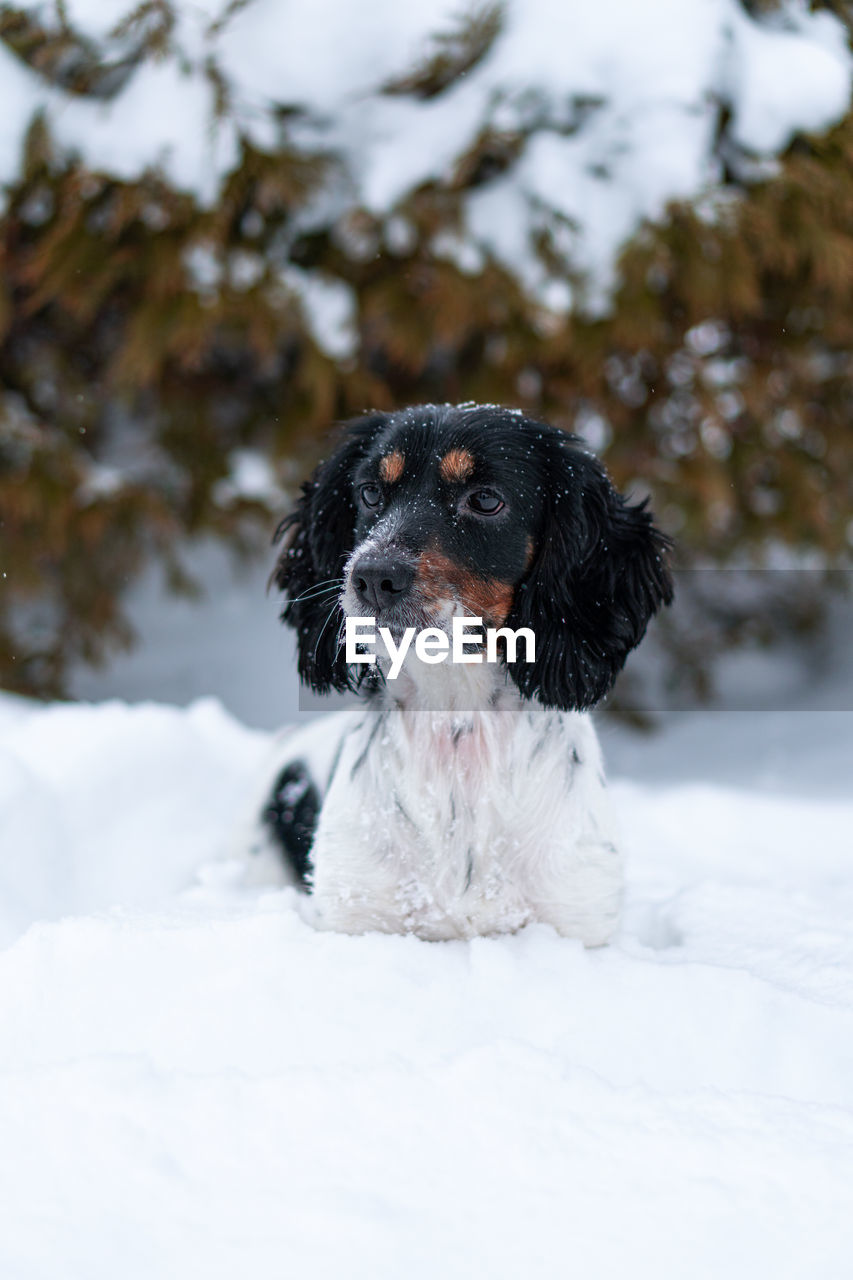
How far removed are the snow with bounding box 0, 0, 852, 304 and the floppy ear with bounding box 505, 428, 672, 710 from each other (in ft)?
7.41

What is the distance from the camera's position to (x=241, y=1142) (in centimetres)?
119

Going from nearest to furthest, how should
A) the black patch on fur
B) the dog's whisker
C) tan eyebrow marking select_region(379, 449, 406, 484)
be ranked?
tan eyebrow marking select_region(379, 449, 406, 484) < the dog's whisker < the black patch on fur

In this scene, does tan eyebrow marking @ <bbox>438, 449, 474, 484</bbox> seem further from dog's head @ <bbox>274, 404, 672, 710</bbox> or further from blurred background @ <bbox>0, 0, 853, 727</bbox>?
blurred background @ <bbox>0, 0, 853, 727</bbox>

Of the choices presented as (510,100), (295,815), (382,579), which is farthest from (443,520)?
(510,100)

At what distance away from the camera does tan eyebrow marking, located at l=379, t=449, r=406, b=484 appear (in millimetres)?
1965

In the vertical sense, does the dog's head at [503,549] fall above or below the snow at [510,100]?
below

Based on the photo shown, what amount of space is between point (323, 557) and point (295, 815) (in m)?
0.71

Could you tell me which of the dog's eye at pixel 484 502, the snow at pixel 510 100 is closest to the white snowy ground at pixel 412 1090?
the dog's eye at pixel 484 502

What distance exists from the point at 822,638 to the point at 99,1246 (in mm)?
6179

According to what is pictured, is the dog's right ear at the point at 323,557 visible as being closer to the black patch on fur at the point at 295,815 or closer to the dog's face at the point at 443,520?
the dog's face at the point at 443,520

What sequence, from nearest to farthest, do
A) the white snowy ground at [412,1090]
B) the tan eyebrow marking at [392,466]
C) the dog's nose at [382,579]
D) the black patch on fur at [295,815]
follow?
the white snowy ground at [412,1090] < the dog's nose at [382,579] < the tan eyebrow marking at [392,466] < the black patch on fur at [295,815]

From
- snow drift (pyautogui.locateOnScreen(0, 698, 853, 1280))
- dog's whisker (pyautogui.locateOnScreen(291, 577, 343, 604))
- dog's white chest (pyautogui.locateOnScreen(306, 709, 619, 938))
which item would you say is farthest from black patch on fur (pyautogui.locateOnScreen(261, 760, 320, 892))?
dog's whisker (pyautogui.locateOnScreen(291, 577, 343, 604))

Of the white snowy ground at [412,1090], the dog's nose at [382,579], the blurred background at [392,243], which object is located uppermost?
the blurred background at [392,243]

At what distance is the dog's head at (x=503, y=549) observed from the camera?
1.76 m
